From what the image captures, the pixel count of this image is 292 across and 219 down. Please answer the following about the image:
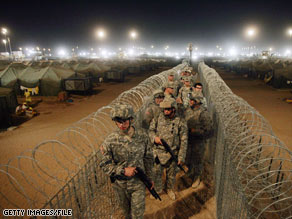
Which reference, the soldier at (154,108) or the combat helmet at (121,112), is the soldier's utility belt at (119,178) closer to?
the combat helmet at (121,112)

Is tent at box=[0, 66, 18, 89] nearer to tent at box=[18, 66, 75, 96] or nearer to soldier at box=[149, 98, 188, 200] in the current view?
tent at box=[18, 66, 75, 96]

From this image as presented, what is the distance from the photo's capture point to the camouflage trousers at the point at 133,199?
11.0 feet

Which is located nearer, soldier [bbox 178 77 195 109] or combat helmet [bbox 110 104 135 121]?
combat helmet [bbox 110 104 135 121]

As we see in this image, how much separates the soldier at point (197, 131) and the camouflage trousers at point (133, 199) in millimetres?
2067

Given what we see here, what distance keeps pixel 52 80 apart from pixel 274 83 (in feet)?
69.5

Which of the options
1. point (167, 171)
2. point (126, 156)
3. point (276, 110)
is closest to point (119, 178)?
point (126, 156)

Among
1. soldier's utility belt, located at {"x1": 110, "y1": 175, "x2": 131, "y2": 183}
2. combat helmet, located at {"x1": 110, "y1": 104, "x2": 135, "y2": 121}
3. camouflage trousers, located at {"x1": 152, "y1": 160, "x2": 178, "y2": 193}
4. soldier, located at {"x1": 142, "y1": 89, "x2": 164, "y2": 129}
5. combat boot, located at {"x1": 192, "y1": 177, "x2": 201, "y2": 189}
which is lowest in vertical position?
combat boot, located at {"x1": 192, "y1": 177, "x2": 201, "y2": 189}

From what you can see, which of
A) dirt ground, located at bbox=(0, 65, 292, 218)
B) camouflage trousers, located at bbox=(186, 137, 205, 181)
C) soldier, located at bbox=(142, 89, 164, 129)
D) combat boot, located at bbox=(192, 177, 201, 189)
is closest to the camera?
camouflage trousers, located at bbox=(186, 137, 205, 181)

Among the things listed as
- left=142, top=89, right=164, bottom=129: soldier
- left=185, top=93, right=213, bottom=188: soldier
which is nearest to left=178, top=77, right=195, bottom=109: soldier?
left=142, top=89, right=164, bottom=129: soldier

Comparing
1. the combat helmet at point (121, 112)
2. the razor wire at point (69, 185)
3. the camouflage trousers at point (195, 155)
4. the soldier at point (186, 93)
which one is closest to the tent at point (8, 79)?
the razor wire at point (69, 185)

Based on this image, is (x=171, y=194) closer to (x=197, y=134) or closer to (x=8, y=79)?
(x=197, y=134)

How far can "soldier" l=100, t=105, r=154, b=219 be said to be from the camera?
9.86 feet

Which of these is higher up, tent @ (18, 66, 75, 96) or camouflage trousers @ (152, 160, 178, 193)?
tent @ (18, 66, 75, 96)

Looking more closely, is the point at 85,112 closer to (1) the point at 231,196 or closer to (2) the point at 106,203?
(2) the point at 106,203
